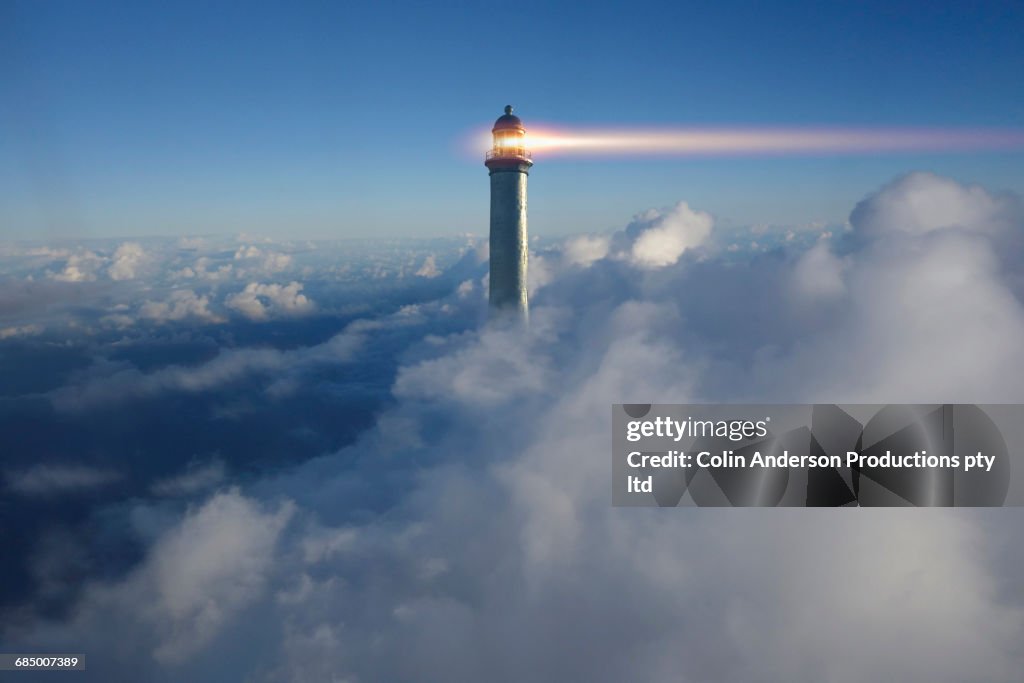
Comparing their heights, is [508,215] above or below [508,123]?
below

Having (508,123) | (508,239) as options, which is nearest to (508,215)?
(508,239)

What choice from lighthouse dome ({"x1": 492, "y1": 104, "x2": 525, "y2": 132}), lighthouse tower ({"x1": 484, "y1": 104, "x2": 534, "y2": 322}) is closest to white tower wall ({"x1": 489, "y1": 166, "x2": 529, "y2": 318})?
lighthouse tower ({"x1": 484, "y1": 104, "x2": 534, "y2": 322})

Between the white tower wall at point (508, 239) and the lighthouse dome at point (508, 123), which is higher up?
the lighthouse dome at point (508, 123)

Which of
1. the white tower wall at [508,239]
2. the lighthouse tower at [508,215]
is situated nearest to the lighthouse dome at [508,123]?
the lighthouse tower at [508,215]

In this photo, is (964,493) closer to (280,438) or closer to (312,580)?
(312,580)

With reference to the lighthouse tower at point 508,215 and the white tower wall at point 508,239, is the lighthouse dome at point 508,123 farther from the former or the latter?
the white tower wall at point 508,239

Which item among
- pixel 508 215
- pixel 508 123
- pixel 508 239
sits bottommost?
pixel 508 239

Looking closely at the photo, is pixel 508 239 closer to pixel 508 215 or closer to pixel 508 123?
pixel 508 215

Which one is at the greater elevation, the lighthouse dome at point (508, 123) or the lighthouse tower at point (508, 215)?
the lighthouse dome at point (508, 123)

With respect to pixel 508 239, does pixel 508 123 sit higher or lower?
higher
